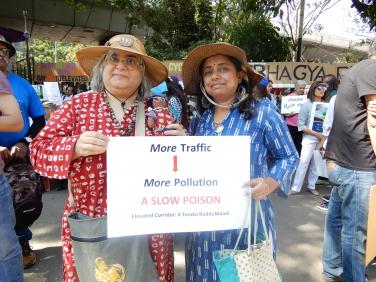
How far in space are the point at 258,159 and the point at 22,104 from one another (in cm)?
206

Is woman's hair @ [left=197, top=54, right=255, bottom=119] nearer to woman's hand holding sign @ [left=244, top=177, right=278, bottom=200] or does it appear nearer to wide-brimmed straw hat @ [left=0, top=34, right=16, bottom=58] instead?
woman's hand holding sign @ [left=244, top=177, right=278, bottom=200]

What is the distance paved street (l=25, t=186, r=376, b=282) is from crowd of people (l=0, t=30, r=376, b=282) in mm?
833

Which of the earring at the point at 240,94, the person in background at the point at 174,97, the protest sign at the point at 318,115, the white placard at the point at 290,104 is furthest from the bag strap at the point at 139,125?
the white placard at the point at 290,104

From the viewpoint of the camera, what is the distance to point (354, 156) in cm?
253

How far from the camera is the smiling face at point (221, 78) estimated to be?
190 cm

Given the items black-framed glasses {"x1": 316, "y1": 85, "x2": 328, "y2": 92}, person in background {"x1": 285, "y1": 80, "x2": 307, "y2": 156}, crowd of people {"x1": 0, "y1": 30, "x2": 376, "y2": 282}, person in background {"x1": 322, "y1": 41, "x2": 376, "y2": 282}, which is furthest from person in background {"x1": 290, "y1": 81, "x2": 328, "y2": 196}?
crowd of people {"x1": 0, "y1": 30, "x2": 376, "y2": 282}

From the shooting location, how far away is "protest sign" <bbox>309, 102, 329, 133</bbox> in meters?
5.57

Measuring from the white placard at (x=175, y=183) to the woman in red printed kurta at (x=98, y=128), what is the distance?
0.14 meters

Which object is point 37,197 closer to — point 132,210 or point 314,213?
point 132,210

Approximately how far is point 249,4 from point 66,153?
21.1 ft

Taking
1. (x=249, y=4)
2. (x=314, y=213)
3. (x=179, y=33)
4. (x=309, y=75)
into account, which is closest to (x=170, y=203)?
(x=314, y=213)

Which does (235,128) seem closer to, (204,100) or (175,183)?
(204,100)

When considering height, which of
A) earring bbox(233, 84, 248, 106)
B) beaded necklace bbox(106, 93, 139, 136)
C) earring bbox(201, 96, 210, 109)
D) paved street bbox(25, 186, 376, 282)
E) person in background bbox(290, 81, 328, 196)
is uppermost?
earring bbox(233, 84, 248, 106)

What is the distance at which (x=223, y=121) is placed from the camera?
1.93m
